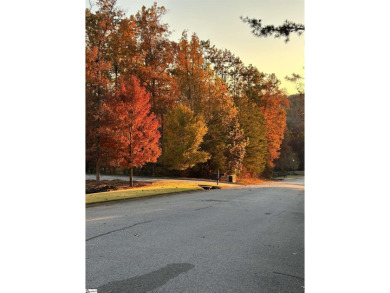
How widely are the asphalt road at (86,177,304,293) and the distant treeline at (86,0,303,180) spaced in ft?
18.6

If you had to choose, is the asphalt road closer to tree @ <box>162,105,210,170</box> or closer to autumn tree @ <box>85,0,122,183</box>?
autumn tree @ <box>85,0,122,183</box>

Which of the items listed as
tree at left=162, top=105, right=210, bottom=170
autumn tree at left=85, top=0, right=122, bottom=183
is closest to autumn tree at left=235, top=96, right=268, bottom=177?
tree at left=162, top=105, right=210, bottom=170

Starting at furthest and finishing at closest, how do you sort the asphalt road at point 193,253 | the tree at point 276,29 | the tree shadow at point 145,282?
the tree at point 276,29 < the asphalt road at point 193,253 < the tree shadow at point 145,282

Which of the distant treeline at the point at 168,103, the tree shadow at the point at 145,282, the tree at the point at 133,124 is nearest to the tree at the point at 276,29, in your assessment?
the tree shadow at the point at 145,282

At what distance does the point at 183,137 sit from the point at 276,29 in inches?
644

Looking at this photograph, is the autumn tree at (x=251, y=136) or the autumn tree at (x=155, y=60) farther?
the autumn tree at (x=251, y=136)

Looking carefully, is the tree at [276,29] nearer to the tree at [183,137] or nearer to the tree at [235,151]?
the tree at [183,137]

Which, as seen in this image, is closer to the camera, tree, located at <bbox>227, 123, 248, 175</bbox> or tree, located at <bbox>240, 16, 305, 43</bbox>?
tree, located at <bbox>240, 16, 305, 43</bbox>

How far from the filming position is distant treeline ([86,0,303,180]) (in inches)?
628

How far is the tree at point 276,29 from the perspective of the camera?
5.50 meters

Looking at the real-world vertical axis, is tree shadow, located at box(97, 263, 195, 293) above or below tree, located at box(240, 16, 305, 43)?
below

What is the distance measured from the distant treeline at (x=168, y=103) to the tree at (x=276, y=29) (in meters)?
5.81
